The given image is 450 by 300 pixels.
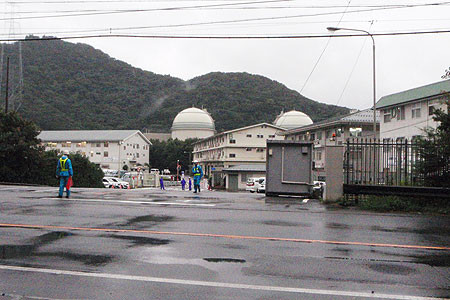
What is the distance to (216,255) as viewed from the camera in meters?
7.35

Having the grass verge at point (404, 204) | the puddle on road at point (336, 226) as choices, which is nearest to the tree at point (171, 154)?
the grass verge at point (404, 204)

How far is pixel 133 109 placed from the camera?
139 m

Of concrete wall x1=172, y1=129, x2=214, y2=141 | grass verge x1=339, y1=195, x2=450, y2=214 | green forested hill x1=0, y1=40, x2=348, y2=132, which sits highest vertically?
green forested hill x1=0, y1=40, x2=348, y2=132

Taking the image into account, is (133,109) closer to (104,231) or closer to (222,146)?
(222,146)

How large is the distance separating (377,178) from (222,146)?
64.1 m

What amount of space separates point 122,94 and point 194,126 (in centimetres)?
3549

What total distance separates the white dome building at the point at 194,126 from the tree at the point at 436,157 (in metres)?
98.6

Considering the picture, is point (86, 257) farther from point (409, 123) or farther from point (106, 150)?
point (106, 150)

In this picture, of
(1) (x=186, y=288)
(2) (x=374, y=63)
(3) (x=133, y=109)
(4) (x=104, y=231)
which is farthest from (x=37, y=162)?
(3) (x=133, y=109)

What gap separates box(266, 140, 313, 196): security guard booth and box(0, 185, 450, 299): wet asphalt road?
5745mm

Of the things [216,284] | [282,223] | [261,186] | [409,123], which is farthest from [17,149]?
[216,284]

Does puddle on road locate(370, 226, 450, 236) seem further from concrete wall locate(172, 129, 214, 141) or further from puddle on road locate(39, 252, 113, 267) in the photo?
concrete wall locate(172, 129, 214, 141)

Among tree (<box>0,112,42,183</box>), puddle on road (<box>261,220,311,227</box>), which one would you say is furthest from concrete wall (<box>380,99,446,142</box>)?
tree (<box>0,112,42,183</box>)

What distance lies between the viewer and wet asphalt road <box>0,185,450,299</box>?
224 inches
